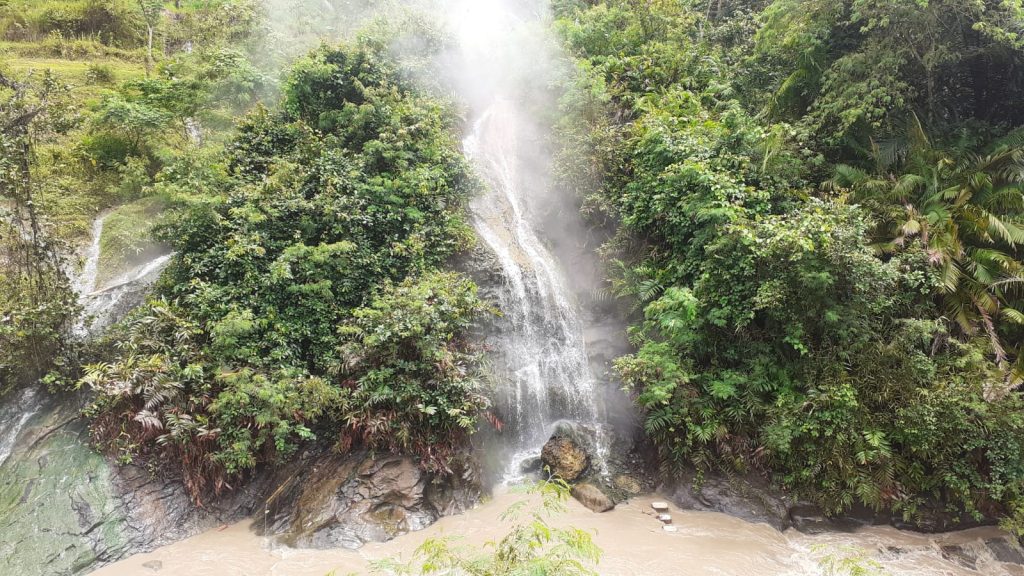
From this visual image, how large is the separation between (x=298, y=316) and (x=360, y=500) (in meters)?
3.53

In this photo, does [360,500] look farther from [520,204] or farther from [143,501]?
[520,204]

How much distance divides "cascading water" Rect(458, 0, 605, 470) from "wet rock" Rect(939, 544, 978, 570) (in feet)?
17.1

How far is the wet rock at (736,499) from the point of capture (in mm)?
7518

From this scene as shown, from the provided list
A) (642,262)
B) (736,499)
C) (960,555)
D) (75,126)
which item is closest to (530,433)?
(736,499)

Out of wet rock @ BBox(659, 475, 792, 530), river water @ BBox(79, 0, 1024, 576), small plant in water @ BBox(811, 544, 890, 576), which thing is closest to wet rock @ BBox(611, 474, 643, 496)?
river water @ BBox(79, 0, 1024, 576)

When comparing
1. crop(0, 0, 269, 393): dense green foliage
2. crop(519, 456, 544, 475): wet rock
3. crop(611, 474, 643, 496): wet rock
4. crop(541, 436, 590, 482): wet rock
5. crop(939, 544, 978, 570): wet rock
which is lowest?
crop(939, 544, 978, 570): wet rock

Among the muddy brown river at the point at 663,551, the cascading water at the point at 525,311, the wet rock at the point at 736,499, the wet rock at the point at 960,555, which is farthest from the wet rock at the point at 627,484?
the wet rock at the point at 960,555

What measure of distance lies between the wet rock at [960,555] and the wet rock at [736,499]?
2.00 meters

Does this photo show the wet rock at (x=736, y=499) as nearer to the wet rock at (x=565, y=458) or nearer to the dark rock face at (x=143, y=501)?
the wet rock at (x=565, y=458)

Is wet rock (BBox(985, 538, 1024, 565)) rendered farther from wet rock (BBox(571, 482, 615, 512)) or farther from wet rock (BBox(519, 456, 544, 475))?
wet rock (BBox(519, 456, 544, 475))

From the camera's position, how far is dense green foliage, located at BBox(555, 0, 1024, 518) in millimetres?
7285

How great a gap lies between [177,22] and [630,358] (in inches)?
889

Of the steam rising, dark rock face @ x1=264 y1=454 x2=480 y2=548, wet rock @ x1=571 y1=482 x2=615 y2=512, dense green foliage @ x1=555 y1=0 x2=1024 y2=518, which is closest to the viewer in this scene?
dark rock face @ x1=264 y1=454 x2=480 y2=548

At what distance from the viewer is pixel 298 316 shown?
8.57 metres
